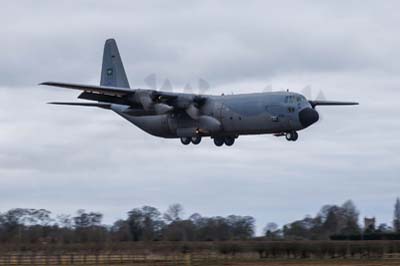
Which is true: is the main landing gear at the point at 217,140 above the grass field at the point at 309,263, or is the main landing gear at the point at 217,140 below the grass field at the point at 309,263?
above

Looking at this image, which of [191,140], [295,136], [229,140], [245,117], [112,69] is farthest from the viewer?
[112,69]

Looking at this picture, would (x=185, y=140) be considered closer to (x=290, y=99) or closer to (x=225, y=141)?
(x=225, y=141)

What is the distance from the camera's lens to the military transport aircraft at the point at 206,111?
85375 millimetres

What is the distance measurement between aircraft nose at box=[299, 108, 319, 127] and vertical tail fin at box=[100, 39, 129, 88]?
21.9m

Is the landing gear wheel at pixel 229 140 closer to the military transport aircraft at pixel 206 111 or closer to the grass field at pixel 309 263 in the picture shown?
the military transport aircraft at pixel 206 111

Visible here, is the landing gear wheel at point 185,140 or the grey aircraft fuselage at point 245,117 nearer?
the grey aircraft fuselage at point 245,117

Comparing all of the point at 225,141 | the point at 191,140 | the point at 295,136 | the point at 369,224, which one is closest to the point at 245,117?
the point at 295,136

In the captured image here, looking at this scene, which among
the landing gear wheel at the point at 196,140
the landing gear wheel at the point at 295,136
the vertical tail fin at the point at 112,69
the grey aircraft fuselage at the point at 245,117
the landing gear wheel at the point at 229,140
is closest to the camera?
the grey aircraft fuselage at the point at 245,117

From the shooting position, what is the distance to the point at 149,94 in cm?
9000

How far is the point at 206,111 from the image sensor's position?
9044cm

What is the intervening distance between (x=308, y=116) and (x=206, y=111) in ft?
30.6

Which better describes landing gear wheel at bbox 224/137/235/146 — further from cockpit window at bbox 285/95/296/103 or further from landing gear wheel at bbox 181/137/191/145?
cockpit window at bbox 285/95/296/103

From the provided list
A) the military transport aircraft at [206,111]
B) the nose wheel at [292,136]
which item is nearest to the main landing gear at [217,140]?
the military transport aircraft at [206,111]

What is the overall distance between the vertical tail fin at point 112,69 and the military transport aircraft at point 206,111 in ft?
18.9
